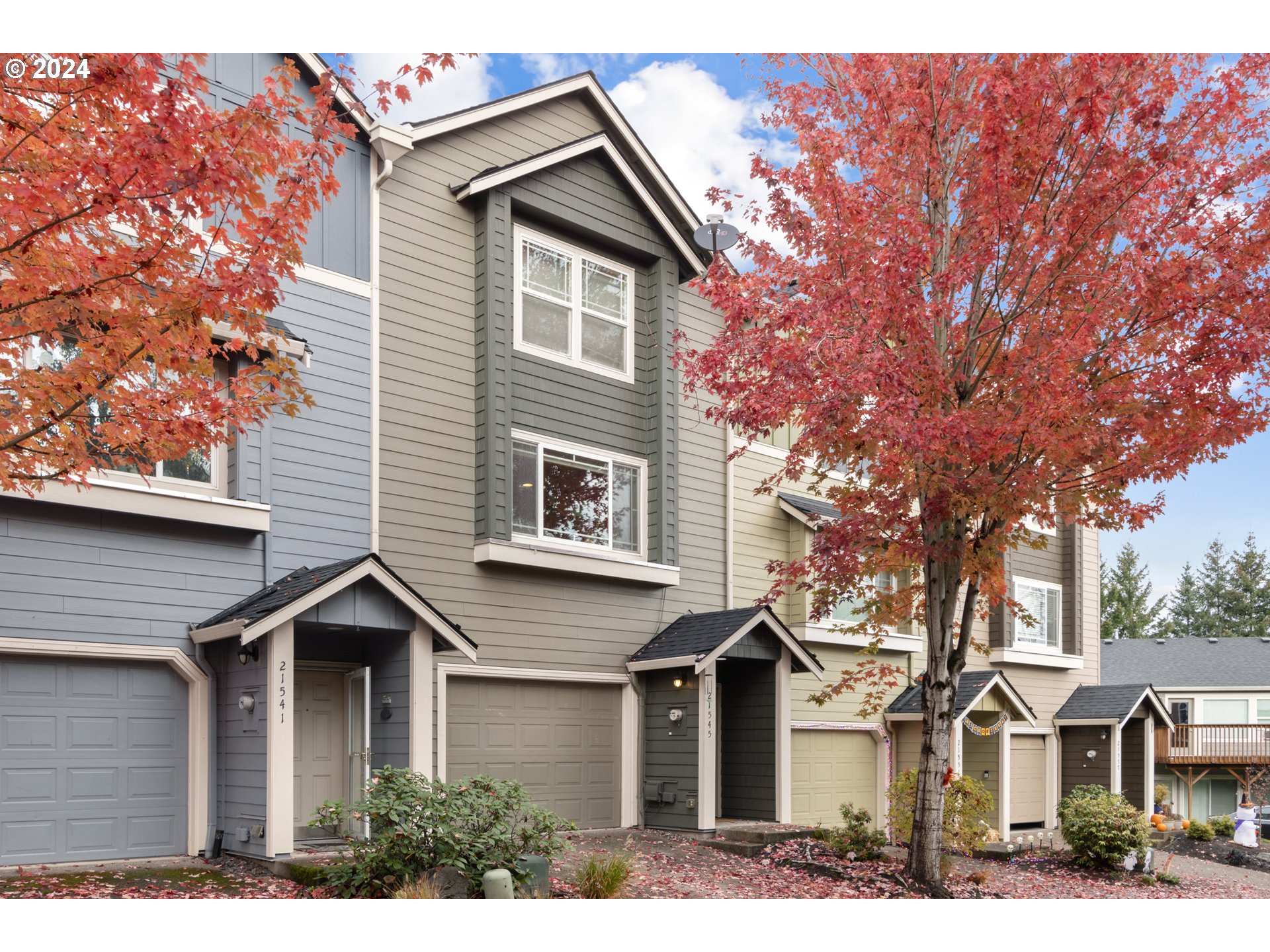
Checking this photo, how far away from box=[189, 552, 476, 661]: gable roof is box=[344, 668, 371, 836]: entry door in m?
0.98

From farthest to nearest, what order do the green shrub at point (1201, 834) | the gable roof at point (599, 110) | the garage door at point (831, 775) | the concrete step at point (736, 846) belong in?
the green shrub at point (1201, 834)
the garage door at point (831, 775)
the gable roof at point (599, 110)
the concrete step at point (736, 846)

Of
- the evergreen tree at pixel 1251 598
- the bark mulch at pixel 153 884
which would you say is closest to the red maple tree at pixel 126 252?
the bark mulch at pixel 153 884

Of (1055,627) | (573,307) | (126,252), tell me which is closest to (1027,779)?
(1055,627)

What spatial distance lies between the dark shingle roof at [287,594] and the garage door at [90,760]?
2.63ft

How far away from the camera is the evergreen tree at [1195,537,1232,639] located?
88.8 feet

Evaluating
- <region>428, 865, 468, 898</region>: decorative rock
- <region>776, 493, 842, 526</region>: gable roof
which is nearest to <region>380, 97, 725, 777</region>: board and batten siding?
<region>776, 493, 842, 526</region>: gable roof

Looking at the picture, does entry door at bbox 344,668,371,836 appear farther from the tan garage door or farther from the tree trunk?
the tan garage door

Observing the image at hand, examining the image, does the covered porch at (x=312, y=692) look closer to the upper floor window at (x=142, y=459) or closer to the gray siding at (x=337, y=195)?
the upper floor window at (x=142, y=459)

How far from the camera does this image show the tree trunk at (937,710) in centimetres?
1022

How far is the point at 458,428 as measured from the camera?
40.0ft

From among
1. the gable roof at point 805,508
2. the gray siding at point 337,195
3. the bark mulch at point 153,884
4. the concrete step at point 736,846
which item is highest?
the gray siding at point 337,195

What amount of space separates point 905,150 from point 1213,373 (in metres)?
3.30

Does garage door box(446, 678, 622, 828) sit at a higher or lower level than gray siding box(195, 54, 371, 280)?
Answer: lower

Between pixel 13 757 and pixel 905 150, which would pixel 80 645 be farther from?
pixel 905 150
